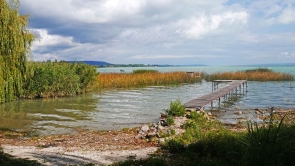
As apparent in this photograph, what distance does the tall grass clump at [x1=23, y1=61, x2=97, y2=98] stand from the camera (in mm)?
26469

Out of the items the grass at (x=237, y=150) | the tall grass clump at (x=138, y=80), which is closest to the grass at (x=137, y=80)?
the tall grass clump at (x=138, y=80)

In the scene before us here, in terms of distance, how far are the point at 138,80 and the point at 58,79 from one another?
48.9 feet

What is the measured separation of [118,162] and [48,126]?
8563 mm

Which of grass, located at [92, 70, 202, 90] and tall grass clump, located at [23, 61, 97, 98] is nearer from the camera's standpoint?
tall grass clump, located at [23, 61, 97, 98]

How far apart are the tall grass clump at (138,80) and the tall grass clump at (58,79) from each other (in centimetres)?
323

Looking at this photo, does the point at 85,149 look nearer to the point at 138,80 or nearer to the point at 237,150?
the point at 237,150

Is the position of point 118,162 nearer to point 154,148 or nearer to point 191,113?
point 154,148

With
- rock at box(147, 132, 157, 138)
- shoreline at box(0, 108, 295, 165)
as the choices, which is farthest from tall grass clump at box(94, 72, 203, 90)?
rock at box(147, 132, 157, 138)

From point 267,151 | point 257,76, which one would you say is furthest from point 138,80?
point 267,151

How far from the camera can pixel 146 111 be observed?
19156 millimetres

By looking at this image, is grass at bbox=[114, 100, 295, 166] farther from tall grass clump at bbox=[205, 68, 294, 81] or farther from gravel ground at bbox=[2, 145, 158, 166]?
tall grass clump at bbox=[205, 68, 294, 81]

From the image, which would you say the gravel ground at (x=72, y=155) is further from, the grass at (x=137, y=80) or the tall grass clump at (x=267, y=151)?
the grass at (x=137, y=80)

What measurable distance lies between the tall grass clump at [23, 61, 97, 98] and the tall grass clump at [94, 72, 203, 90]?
10.6ft

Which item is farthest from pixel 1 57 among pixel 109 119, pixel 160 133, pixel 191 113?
pixel 191 113
